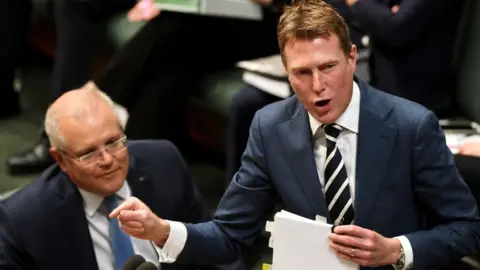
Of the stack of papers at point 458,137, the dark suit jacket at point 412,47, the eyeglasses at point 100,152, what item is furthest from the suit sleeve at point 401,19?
the eyeglasses at point 100,152

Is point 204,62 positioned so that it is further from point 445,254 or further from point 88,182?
point 445,254

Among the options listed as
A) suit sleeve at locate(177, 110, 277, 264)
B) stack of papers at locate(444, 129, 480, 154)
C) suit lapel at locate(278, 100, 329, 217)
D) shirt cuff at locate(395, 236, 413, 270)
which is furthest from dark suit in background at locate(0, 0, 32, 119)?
shirt cuff at locate(395, 236, 413, 270)

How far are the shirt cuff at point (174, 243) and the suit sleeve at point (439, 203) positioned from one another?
0.51m

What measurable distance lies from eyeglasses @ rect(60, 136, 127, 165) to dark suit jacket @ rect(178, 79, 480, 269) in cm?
40

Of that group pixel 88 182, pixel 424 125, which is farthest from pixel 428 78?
pixel 88 182

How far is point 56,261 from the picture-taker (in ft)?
6.92

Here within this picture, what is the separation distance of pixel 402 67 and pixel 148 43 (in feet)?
3.79

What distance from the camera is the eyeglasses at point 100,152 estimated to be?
211 cm

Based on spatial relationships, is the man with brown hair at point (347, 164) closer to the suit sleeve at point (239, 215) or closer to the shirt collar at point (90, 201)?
the suit sleeve at point (239, 215)

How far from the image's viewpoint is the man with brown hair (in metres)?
1.63

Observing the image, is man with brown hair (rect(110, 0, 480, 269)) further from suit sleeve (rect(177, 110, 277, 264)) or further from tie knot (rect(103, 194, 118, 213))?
tie knot (rect(103, 194, 118, 213))

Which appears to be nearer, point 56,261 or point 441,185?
point 441,185

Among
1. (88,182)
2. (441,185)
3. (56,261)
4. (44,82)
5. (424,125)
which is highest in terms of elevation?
(424,125)

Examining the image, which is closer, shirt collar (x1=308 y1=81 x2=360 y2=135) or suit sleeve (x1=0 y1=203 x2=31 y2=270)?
shirt collar (x1=308 y1=81 x2=360 y2=135)
